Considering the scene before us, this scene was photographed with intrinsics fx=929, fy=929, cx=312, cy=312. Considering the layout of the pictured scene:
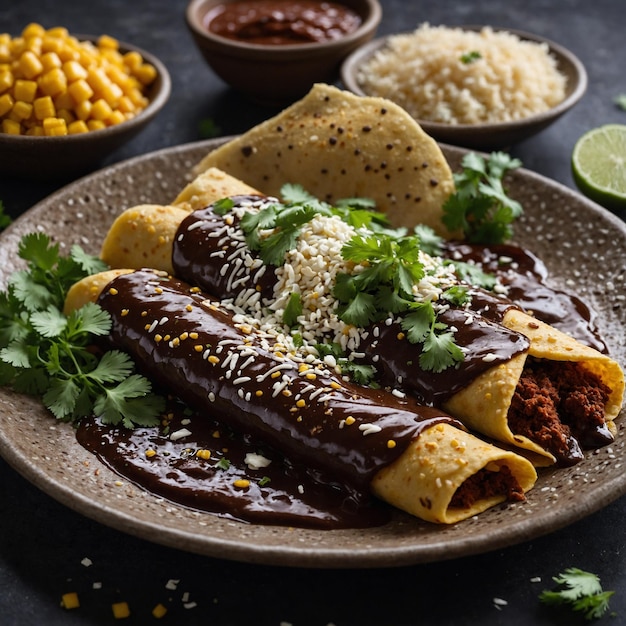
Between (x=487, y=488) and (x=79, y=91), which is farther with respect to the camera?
(x=79, y=91)

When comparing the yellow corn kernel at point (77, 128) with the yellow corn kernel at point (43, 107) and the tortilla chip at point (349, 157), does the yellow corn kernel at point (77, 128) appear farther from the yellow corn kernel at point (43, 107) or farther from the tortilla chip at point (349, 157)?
the tortilla chip at point (349, 157)

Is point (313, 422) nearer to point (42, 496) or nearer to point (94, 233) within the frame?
point (42, 496)

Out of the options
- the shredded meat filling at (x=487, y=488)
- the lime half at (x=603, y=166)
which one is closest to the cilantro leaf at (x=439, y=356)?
the shredded meat filling at (x=487, y=488)

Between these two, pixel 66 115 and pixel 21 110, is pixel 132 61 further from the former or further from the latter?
pixel 21 110

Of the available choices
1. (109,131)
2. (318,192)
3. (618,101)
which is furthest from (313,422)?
(618,101)

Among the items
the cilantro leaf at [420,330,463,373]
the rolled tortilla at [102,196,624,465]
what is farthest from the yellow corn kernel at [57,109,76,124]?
the cilantro leaf at [420,330,463,373]

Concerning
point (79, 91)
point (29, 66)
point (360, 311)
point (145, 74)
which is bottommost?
point (360, 311)

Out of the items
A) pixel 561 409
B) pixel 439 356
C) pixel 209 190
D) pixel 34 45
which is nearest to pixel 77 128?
pixel 34 45

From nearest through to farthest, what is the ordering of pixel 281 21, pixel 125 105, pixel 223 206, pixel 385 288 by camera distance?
pixel 385 288 < pixel 223 206 < pixel 125 105 < pixel 281 21
